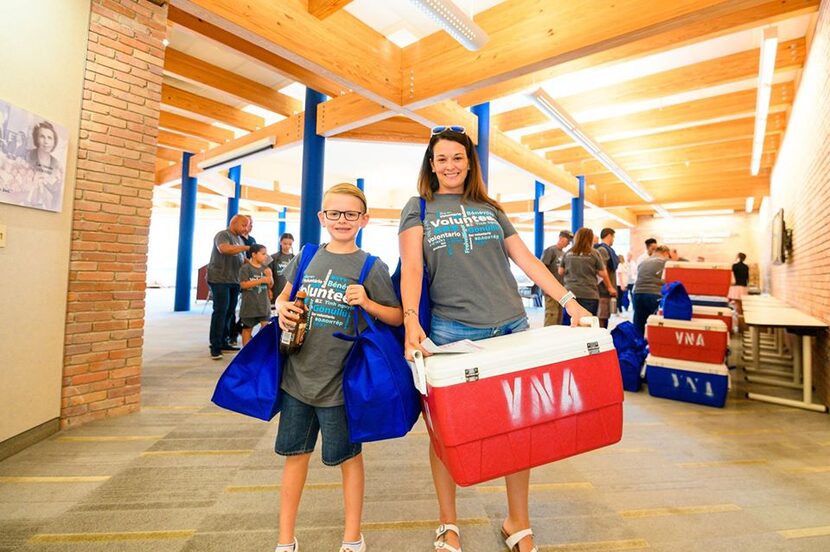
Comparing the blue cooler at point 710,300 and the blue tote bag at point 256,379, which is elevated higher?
the blue cooler at point 710,300

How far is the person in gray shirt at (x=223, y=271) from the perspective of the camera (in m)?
4.86

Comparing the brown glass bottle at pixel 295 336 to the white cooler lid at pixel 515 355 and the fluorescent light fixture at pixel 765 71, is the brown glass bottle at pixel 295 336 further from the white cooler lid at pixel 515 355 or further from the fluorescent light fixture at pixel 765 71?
the fluorescent light fixture at pixel 765 71

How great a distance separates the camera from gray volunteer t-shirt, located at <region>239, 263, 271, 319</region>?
4.93 m

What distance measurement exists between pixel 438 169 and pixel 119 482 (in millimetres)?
2274

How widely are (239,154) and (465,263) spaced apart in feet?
25.3

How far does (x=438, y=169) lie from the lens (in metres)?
1.53

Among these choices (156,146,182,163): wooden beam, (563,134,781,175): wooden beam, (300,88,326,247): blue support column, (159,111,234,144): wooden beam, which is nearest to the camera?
(300,88,326,247): blue support column

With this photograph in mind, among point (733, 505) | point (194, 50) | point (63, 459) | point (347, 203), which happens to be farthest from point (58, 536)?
point (194, 50)

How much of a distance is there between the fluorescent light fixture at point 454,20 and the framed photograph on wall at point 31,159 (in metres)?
2.64

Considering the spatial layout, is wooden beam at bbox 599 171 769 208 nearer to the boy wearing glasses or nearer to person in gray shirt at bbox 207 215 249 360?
person in gray shirt at bbox 207 215 249 360

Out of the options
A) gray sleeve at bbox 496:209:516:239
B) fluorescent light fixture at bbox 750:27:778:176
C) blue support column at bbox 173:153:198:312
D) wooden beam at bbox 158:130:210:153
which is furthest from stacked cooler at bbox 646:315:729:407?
wooden beam at bbox 158:130:210:153

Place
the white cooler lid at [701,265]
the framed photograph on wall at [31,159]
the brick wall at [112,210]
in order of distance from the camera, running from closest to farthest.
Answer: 1. the framed photograph on wall at [31,159]
2. the brick wall at [112,210]
3. the white cooler lid at [701,265]

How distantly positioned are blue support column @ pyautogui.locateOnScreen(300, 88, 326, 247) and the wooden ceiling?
23 centimetres

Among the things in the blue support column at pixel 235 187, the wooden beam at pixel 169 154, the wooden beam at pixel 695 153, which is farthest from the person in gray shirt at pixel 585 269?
the wooden beam at pixel 169 154
